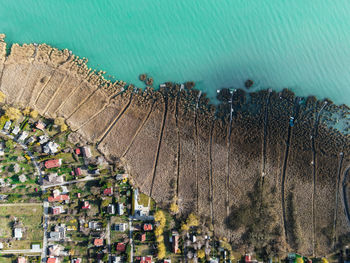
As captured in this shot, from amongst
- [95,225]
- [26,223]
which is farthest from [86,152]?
[26,223]

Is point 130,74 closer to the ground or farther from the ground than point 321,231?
farther from the ground

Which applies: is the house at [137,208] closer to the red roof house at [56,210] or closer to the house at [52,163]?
the red roof house at [56,210]

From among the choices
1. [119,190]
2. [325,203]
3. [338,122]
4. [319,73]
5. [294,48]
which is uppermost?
[294,48]

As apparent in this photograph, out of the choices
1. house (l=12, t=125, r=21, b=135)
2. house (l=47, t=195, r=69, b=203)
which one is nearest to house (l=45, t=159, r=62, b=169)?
house (l=47, t=195, r=69, b=203)

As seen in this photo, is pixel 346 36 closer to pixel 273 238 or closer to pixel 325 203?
pixel 325 203

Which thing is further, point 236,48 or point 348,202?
point 236,48

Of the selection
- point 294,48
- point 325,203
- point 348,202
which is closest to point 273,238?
point 325,203

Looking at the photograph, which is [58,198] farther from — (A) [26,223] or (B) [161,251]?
(B) [161,251]

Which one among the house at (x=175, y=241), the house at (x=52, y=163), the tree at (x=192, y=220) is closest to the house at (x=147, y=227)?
the house at (x=175, y=241)
